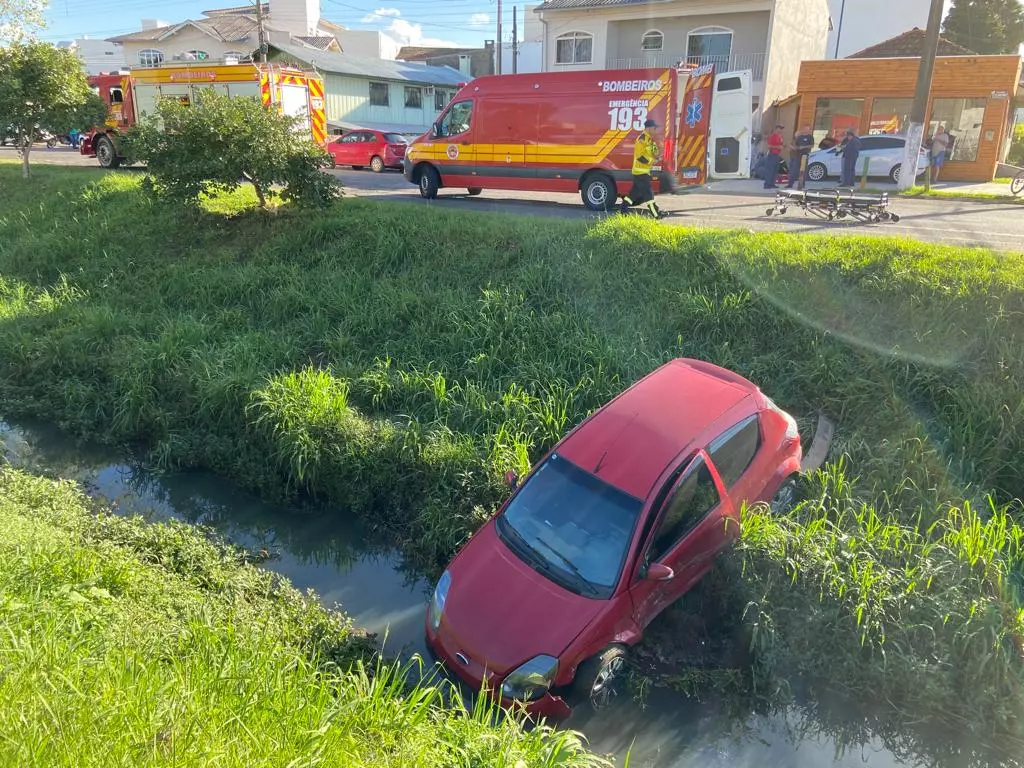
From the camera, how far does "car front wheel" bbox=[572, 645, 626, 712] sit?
4348 mm

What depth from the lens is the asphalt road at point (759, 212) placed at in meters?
11.0

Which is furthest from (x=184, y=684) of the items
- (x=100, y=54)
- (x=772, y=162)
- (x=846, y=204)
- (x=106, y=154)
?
(x=100, y=54)

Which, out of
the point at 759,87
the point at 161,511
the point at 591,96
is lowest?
the point at 161,511

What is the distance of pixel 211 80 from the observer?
63.5 ft

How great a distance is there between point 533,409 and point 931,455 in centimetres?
377

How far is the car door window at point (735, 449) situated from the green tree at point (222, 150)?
9.63 metres

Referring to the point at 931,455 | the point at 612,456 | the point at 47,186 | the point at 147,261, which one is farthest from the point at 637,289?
the point at 47,186

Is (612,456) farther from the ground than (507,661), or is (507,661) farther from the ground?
(612,456)

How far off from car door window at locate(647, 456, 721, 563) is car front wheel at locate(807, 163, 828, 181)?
19.5 meters

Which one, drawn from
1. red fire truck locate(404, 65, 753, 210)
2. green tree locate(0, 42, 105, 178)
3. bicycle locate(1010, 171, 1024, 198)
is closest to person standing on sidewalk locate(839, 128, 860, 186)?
bicycle locate(1010, 171, 1024, 198)

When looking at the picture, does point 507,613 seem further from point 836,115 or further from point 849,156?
point 836,115

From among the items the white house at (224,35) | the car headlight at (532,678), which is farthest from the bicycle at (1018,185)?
the white house at (224,35)

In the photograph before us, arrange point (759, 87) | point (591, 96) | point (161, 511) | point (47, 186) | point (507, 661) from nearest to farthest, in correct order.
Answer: point (507, 661)
point (161, 511)
point (591, 96)
point (47, 186)
point (759, 87)

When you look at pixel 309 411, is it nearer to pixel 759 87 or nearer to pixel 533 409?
pixel 533 409
